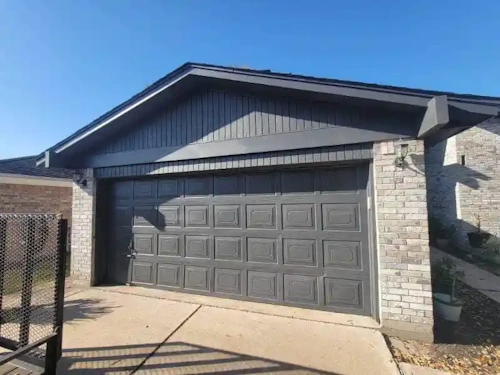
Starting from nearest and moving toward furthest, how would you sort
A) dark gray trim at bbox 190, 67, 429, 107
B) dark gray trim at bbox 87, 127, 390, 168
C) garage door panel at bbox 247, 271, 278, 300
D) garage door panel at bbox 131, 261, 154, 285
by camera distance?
1. dark gray trim at bbox 190, 67, 429, 107
2. dark gray trim at bbox 87, 127, 390, 168
3. garage door panel at bbox 247, 271, 278, 300
4. garage door panel at bbox 131, 261, 154, 285

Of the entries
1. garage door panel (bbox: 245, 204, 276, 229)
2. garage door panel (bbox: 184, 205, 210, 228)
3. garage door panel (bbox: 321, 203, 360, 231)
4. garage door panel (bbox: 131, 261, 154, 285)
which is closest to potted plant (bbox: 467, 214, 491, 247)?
garage door panel (bbox: 321, 203, 360, 231)

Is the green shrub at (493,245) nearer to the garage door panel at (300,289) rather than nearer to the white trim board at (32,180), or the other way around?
the garage door panel at (300,289)

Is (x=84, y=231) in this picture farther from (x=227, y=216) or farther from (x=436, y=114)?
(x=436, y=114)

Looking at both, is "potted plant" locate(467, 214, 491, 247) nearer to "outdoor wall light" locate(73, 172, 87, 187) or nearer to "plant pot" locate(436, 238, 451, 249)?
"plant pot" locate(436, 238, 451, 249)

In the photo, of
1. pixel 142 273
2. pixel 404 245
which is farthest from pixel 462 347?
pixel 142 273

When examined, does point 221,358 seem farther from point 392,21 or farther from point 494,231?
point 494,231

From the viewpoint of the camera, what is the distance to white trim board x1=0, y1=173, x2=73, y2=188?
25.5 feet

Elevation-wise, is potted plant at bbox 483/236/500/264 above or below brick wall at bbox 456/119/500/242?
below

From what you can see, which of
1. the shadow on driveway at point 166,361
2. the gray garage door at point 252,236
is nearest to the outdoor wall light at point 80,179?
the gray garage door at point 252,236

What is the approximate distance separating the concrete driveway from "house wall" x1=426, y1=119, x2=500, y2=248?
913 centimetres

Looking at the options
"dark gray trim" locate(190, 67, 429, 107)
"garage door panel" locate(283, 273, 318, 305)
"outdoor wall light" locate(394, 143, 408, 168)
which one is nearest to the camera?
"dark gray trim" locate(190, 67, 429, 107)

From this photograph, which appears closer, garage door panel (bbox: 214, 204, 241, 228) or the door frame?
the door frame

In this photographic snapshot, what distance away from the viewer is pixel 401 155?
358cm

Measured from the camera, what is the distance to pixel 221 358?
2904 millimetres
